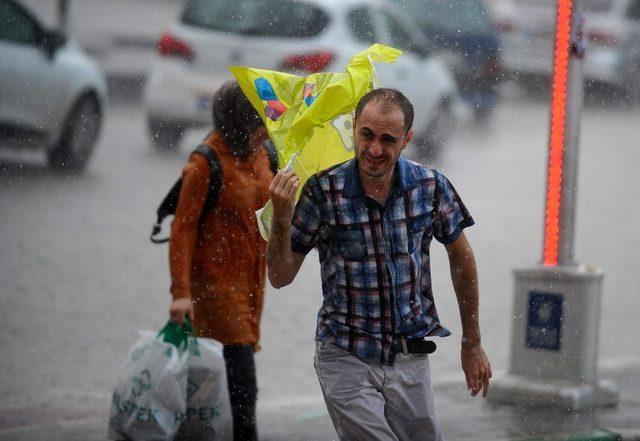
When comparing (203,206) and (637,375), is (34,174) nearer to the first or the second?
(637,375)

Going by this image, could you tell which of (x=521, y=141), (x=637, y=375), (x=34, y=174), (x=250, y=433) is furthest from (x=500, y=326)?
(x=521, y=141)

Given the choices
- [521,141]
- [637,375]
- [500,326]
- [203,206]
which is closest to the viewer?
[203,206]

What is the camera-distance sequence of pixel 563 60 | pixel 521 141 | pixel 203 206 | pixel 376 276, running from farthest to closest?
1. pixel 521 141
2. pixel 563 60
3. pixel 203 206
4. pixel 376 276

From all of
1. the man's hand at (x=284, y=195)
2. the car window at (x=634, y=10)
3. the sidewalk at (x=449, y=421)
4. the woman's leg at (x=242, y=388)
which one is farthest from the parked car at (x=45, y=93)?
the car window at (x=634, y=10)

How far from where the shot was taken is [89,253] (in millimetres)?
9727

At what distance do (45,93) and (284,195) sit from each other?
27.4ft

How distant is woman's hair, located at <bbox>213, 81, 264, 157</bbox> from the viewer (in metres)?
5.05

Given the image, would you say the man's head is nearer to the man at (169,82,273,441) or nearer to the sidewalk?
the man at (169,82,273,441)

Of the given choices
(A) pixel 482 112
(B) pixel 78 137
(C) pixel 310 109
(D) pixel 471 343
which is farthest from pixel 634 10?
(C) pixel 310 109

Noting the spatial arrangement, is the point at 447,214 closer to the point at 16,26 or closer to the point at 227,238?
the point at 227,238

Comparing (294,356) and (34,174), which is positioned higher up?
(34,174)

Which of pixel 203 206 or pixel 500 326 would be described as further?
pixel 500 326

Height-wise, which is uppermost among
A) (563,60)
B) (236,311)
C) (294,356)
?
(563,60)

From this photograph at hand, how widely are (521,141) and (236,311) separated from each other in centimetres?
1238
